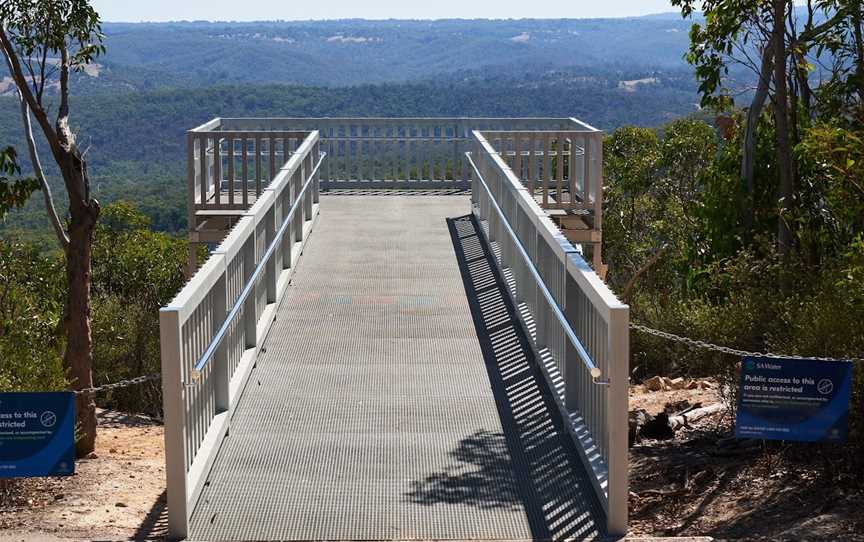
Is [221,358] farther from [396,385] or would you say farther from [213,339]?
[396,385]

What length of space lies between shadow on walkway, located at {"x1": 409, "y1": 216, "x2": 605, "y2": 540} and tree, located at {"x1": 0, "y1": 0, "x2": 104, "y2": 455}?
146 inches

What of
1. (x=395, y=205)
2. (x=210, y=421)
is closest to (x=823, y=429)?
(x=210, y=421)

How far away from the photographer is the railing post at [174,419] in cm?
691

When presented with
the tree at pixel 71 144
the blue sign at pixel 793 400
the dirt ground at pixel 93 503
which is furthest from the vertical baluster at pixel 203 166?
the blue sign at pixel 793 400

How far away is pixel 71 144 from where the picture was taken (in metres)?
12.3

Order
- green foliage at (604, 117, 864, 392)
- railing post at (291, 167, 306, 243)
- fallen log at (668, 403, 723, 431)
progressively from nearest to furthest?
green foliage at (604, 117, 864, 392) → fallen log at (668, 403, 723, 431) → railing post at (291, 167, 306, 243)

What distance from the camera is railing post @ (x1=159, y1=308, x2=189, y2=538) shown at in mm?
6906

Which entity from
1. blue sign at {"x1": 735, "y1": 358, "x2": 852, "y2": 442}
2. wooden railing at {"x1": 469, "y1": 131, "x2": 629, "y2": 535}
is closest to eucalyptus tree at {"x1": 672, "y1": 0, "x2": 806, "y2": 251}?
wooden railing at {"x1": 469, "y1": 131, "x2": 629, "y2": 535}

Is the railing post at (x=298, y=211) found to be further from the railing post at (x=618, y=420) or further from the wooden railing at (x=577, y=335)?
the railing post at (x=618, y=420)

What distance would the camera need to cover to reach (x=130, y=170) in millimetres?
123750

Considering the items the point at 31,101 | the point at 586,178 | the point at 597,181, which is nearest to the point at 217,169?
the point at 586,178

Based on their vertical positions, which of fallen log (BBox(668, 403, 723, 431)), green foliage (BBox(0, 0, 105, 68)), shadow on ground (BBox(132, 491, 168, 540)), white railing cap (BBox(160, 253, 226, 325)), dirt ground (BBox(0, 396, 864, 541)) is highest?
green foliage (BBox(0, 0, 105, 68))

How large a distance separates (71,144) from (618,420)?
22.8ft

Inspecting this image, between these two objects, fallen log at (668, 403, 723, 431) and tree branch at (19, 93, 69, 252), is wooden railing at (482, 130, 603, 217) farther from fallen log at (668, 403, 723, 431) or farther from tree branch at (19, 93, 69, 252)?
tree branch at (19, 93, 69, 252)
